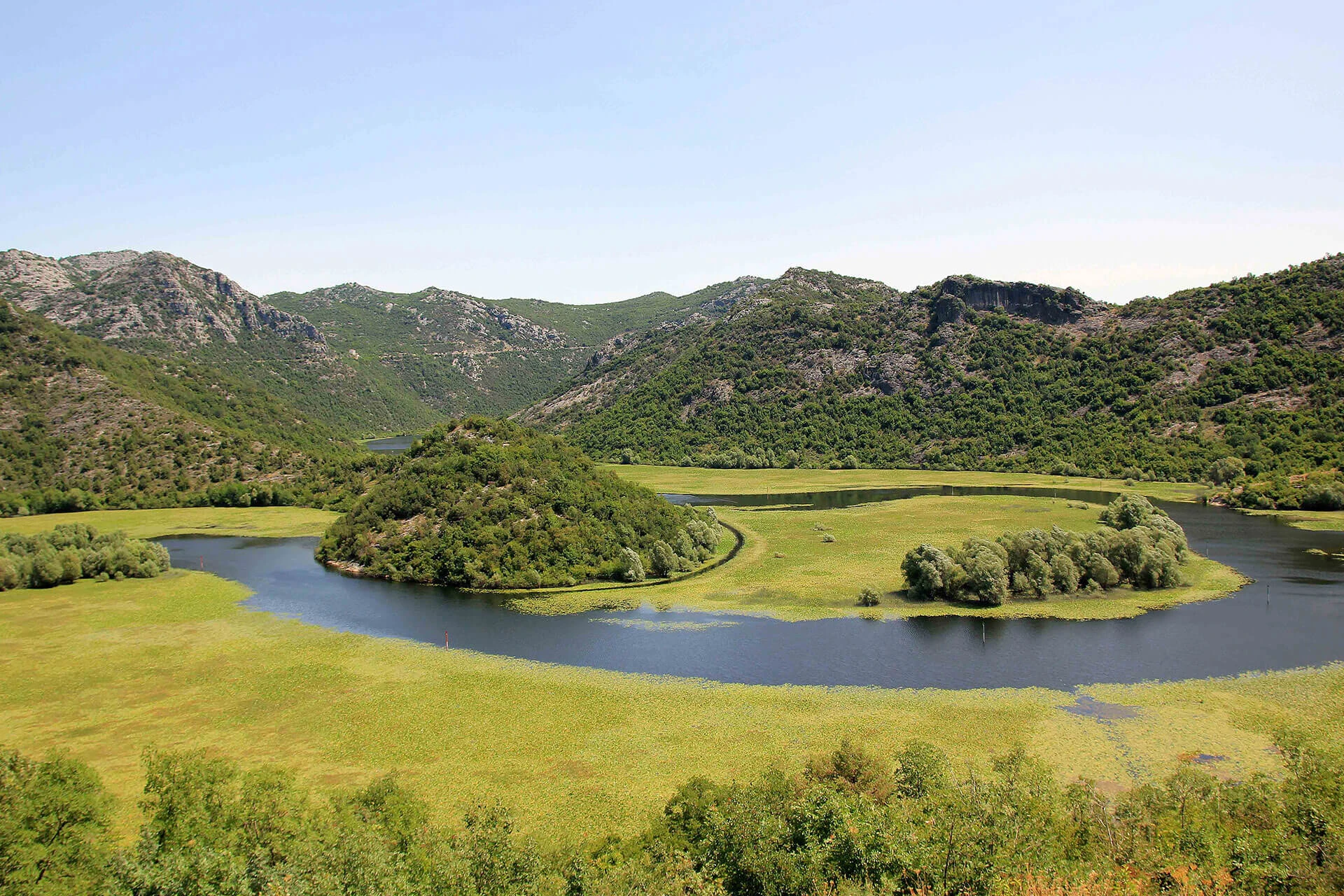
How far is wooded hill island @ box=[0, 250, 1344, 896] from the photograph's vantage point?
20719mm

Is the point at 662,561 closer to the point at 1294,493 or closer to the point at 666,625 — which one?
the point at 666,625

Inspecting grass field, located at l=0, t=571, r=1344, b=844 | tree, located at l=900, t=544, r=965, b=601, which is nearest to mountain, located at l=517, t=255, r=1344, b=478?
tree, located at l=900, t=544, r=965, b=601

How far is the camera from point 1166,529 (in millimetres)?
66875

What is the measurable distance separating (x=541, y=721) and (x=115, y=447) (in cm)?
11155

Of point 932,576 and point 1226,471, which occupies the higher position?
point 1226,471

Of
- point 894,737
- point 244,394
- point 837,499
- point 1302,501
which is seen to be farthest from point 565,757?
point 244,394

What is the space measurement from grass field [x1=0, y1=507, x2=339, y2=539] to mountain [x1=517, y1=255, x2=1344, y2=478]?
86.7m

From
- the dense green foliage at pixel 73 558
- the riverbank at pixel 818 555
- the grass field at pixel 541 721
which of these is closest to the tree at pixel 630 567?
the riverbank at pixel 818 555

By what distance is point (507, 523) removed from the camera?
69875 mm

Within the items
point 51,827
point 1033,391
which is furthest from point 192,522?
point 1033,391

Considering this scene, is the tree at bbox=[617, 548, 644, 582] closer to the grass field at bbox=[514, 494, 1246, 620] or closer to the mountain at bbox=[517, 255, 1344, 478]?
the grass field at bbox=[514, 494, 1246, 620]

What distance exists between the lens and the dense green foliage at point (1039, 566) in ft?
181

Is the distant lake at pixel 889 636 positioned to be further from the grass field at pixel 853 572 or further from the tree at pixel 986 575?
the tree at pixel 986 575

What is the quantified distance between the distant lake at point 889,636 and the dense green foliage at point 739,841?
16466 mm
